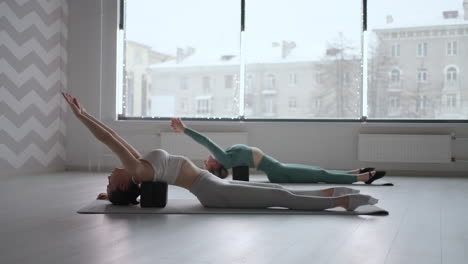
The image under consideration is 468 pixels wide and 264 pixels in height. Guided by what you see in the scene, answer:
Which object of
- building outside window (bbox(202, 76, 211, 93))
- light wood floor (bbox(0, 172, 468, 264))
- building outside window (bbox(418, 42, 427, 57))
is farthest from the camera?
building outside window (bbox(202, 76, 211, 93))

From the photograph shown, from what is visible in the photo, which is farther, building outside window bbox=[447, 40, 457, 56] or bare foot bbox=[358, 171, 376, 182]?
building outside window bbox=[447, 40, 457, 56]

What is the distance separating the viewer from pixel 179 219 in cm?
302

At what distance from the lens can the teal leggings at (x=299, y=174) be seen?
4.92 m

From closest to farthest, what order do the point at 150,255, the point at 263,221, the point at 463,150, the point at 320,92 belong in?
the point at 150,255 < the point at 263,221 < the point at 463,150 < the point at 320,92

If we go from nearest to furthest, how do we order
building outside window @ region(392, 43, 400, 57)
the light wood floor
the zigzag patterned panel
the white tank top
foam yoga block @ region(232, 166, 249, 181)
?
the light wood floor < the white tank top < foam yoga block @ region(232, 166, 249, 181) < the zigzag patterned panel < building outside window @ region(392, 43, 400, 57)

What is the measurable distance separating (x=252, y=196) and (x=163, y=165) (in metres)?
0.58

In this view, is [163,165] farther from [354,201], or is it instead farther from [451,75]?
[451,75]

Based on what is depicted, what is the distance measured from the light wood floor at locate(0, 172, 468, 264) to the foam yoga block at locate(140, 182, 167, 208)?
235 millimetres

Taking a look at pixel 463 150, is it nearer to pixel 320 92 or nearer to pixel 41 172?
pixel 320 92

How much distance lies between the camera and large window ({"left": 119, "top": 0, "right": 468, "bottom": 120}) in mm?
6508

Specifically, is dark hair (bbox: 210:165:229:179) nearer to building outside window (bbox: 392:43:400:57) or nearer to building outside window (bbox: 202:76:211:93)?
building outside window (bbox: 202:76:211:93)

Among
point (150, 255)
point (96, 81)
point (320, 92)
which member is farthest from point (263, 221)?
point (96, 81)

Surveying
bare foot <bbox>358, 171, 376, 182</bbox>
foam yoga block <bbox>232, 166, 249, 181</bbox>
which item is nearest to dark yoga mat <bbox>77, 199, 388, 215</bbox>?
foam yoga block <bbox>232, 166, 249, 181</bbox>

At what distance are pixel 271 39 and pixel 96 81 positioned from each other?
2.40 meters
